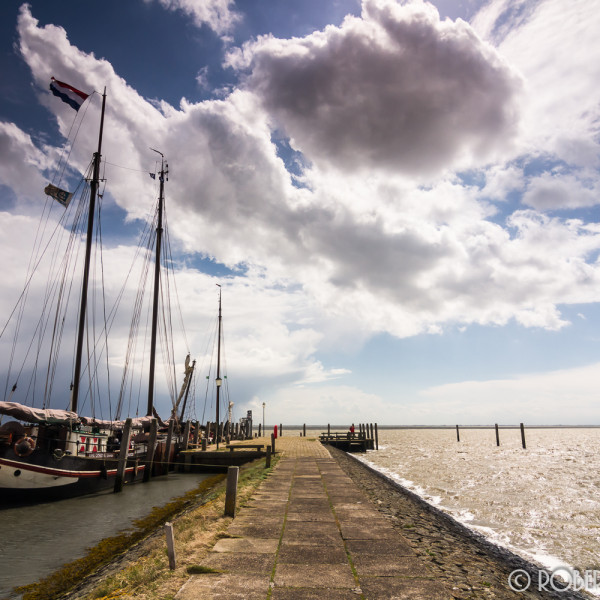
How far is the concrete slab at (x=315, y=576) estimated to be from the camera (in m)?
5.81

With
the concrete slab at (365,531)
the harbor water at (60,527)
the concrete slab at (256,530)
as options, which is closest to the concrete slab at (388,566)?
the concrete slab at (365,531)

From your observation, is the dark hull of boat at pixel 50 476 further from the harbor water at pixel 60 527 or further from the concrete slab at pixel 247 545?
the concrete slab at pixel 247 545

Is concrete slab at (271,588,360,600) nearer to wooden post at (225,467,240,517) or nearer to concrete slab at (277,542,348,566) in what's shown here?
concrete slab at (277,542,348,566)

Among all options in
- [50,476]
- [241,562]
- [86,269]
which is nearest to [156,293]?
[86,269]

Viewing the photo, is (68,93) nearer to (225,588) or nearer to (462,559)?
(225,588)

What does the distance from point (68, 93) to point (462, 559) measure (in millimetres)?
28522

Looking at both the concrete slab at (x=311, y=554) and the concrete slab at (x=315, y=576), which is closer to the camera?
the concrete slab at (x=315, y=576)

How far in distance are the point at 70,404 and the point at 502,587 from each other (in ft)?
76.7

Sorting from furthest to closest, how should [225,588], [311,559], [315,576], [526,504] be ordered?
[526,504] → [311,559] → [315,576] → [225,588]

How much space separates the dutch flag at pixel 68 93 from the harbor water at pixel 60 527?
21.2m

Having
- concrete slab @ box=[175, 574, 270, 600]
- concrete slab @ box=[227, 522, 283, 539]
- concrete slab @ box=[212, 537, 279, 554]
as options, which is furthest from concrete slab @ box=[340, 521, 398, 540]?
concrete slab @ box=[175, 574, 270, 600]

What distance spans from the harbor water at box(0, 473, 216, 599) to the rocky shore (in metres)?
8.47

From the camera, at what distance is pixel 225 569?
628 cm

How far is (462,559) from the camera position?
8.33 m
